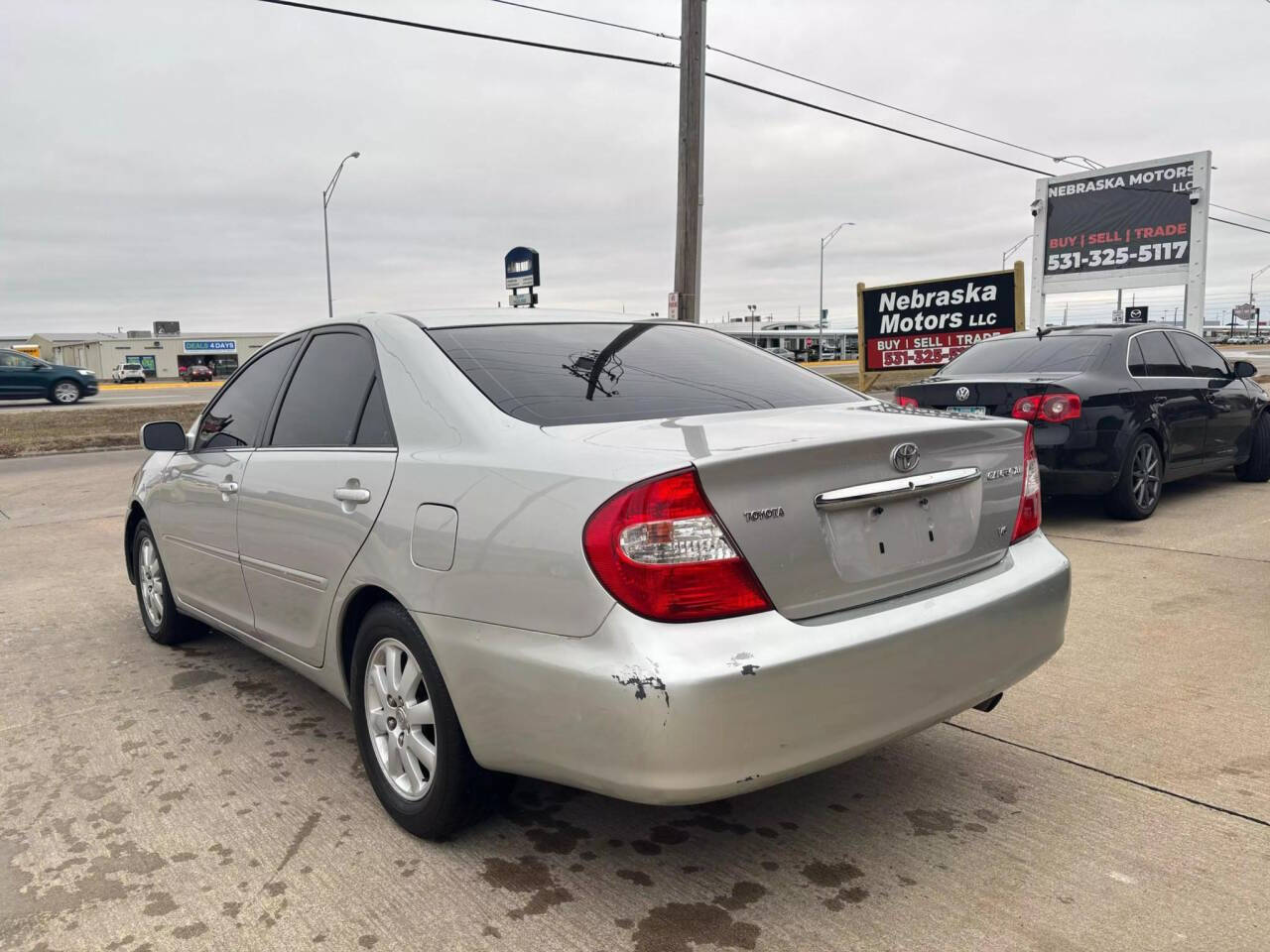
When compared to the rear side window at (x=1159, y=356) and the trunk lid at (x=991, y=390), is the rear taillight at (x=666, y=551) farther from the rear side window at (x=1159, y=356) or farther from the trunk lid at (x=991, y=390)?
the rear side window at (x=1159, y=356)

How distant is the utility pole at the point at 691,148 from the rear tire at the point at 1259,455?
6.84 metres

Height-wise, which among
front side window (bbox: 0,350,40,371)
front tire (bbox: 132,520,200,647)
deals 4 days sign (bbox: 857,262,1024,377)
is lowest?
front tire (bbox: 132,520,200,647)

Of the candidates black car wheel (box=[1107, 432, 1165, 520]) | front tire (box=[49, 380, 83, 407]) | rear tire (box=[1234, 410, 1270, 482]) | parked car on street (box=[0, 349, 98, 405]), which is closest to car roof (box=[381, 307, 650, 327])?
black car wheel (box=[1107, 432, 1165, 520])

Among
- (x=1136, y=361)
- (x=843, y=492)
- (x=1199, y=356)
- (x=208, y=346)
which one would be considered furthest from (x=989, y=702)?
(x=208, y=346)

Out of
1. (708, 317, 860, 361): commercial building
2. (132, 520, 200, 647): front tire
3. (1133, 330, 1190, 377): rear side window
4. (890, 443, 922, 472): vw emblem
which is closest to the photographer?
(890, 443, 922, 472): vw emblem

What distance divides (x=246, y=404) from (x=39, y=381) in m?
26.7

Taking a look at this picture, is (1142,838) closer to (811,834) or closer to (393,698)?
(811,834)

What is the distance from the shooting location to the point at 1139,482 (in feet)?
23.7

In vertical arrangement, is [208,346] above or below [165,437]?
above

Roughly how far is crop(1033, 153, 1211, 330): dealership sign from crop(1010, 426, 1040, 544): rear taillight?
1925 centimetres

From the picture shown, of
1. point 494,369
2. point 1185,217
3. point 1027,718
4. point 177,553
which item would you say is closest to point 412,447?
point 494,369

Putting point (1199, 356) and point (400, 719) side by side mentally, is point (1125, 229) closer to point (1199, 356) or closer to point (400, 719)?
point (1199, 356)

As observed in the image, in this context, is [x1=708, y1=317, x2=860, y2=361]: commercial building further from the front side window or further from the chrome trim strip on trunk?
the chrome trim strip on trunk

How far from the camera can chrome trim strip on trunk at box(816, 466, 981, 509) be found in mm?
2418
